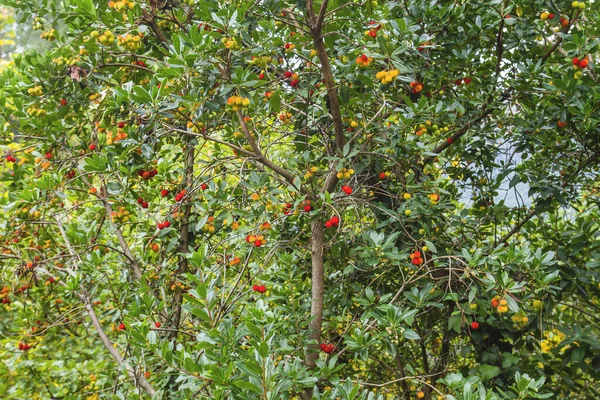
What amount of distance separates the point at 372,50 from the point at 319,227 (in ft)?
2.62

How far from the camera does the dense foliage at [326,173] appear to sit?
2232 millimetres

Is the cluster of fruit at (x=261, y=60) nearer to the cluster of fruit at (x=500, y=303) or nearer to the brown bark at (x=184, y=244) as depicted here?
the brown bark at (x=184, y=244)

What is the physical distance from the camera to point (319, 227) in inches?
98.2

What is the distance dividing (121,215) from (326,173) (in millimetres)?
1013

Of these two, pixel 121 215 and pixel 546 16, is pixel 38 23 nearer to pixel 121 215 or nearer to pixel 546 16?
pixel 121 215

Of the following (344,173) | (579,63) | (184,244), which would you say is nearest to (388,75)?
(344,173)

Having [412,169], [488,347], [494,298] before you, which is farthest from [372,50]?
[488,347]

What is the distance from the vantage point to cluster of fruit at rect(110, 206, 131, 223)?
267 cm

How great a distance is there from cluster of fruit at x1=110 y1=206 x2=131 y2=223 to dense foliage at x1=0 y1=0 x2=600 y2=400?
0.01 metres

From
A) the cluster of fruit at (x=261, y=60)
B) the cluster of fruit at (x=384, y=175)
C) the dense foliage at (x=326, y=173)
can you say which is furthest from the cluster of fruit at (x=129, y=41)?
the cluster of fruit at (x=384, y=175)

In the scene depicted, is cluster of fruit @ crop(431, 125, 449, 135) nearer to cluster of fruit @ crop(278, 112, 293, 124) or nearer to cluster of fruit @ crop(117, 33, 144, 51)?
cluster of fruit @ crop(278, 112, 293, 124)

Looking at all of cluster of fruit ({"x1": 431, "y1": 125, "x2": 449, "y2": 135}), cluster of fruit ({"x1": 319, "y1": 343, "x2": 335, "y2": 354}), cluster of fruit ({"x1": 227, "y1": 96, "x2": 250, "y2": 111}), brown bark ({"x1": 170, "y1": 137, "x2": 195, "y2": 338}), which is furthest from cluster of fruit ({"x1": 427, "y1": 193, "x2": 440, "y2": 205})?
brown bark ({"x1": 170, "y1": 137, "x2": 195, "y2": 338})

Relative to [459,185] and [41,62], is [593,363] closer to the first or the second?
[459,185]

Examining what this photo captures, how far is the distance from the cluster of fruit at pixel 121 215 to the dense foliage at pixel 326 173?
13 millimetres
